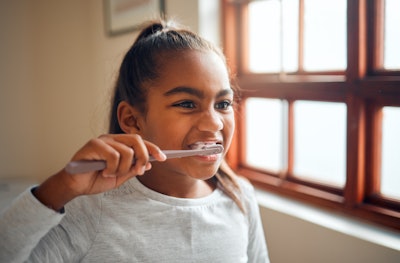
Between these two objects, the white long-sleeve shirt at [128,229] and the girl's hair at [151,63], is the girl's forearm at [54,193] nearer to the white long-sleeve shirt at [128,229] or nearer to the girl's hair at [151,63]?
the white long-sleeve shirt at [128,229]

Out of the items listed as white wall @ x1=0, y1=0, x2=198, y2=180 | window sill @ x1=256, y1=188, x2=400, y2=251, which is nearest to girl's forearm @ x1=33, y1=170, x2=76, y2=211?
window sill @ x1=256, y1=188, x2=400, y2=251

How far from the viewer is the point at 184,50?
2.69 ft

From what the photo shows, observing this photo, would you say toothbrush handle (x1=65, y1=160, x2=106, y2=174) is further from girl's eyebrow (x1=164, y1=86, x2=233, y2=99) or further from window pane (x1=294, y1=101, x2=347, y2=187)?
window pane (x1=294, y1=101, x2=347, y2=187)

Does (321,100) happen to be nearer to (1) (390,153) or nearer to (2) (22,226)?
(1) (390,153)

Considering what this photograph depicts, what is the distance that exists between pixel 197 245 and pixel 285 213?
517 mm

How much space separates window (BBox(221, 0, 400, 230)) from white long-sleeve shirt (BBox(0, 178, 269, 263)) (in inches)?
18.0

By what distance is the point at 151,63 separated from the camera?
0.84m

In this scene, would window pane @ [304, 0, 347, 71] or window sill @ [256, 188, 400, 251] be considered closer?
window sill @ [256, 188, 400, 251]

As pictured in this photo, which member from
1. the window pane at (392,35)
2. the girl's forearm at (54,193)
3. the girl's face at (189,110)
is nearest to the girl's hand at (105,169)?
the girl's forearm at (54,193)

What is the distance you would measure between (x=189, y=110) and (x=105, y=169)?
0.26 meters

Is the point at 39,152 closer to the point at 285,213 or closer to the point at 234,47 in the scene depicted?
the point at 234,47

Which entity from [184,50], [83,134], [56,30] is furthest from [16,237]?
[56,30]

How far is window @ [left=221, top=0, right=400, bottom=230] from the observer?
43.3 inches

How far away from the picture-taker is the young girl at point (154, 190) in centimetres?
58
